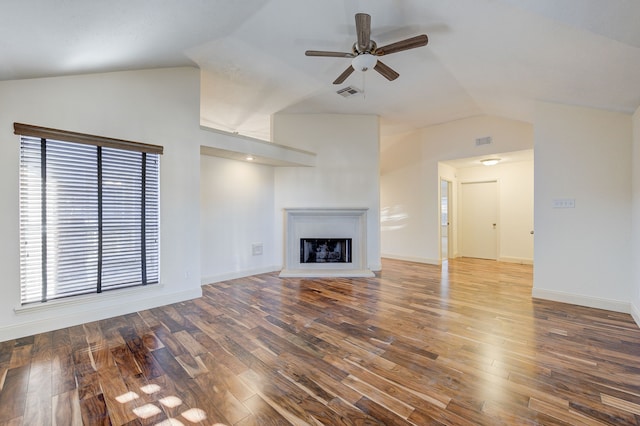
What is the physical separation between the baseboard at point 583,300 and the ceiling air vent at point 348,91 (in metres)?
4.02

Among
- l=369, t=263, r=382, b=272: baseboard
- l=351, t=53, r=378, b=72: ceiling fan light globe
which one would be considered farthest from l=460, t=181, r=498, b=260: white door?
l=351, t=53, r=378, b=72: ceiling fan light globe

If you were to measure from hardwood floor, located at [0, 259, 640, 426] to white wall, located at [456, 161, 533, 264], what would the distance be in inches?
126

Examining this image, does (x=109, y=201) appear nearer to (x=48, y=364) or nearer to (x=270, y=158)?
(x=48, y=364)

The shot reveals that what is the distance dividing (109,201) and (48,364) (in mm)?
1707

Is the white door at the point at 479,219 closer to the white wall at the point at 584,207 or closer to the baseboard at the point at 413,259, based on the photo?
the baseboard at the point at 413,259

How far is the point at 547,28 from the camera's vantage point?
2.28 m

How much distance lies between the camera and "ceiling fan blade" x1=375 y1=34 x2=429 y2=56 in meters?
2.56

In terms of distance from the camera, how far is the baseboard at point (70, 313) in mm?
2656

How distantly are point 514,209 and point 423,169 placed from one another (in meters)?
2.42

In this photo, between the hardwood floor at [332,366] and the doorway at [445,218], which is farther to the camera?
the doorway at [445,218]

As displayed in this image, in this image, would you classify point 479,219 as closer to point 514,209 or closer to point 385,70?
point 514,209

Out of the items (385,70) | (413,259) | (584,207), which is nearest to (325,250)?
(413,259)

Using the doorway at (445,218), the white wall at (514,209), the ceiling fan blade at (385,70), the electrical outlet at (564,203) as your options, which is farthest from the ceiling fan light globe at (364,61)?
the white wall at (514,209)

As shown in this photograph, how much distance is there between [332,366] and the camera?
2145 millimetres
